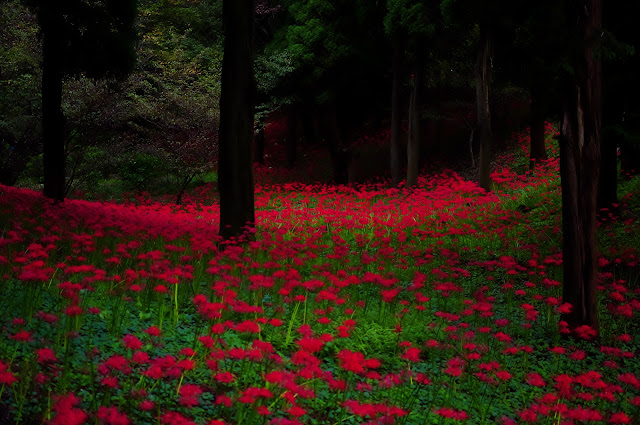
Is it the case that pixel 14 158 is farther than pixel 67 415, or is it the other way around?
pixel 14 158

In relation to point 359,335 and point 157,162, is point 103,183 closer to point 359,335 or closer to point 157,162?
point 157,162

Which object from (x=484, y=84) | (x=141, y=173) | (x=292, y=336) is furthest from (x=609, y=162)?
(x=141, y=173)

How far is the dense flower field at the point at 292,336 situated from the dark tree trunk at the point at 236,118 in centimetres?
64

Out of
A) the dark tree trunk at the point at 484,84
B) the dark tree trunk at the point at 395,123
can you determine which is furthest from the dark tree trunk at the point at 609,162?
the dark tree trunk at the point at 395,123

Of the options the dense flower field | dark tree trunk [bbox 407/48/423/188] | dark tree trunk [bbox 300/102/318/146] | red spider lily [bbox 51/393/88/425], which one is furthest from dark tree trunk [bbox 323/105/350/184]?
red spider lily [bbox 51/393/88/425]

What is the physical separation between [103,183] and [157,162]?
255cm

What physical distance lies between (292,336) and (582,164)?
3.60 metres

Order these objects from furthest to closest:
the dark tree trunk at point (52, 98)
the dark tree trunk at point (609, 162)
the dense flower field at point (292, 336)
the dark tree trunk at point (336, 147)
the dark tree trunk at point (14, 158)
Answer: the dark tree trunk at point (336, 147)
the dark tree trunk at point (14, 158)
the dark tree trunk at point (52, 98)
the dark tree trunk at point (609, 162)
the dense flower field at point (292, 336)

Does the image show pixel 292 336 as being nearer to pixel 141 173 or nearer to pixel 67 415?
pixel 67 415

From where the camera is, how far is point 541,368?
5.22m

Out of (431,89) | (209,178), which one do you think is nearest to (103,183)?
(209,178)

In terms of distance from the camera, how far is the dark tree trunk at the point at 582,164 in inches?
228

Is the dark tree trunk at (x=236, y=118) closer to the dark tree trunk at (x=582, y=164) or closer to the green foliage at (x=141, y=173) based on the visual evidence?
the dark tree trunk at (x=582, y=164)

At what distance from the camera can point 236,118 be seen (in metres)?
8.98
